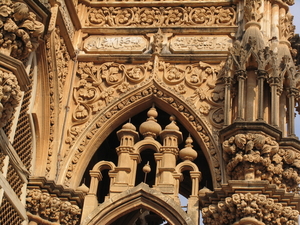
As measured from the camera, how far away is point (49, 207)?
42.6 ft

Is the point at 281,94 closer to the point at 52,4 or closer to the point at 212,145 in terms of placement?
the point at 212,145

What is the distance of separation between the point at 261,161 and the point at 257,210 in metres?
0.84

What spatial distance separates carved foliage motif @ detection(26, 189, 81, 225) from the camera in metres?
12.9

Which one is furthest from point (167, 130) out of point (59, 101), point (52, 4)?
point (52, 4)

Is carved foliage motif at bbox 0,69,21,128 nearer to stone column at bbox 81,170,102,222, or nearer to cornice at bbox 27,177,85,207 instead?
cornice at bbox 27,177,85,207

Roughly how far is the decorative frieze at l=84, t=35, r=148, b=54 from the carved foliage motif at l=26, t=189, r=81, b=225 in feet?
10.9

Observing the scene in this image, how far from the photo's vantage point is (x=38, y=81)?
13.4 metres

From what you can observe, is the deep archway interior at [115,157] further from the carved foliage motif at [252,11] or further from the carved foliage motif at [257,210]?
the carved foliage motif at [257,210]

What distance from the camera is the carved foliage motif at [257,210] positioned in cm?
1196

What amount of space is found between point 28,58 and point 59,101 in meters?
1.49

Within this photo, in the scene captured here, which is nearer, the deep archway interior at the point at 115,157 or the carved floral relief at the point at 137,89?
the carved floral relief at the point at 137,89

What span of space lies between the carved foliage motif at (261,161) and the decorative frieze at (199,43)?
2467mm

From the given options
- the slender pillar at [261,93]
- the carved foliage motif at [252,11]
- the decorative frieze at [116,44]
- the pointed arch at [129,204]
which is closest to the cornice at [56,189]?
the pointed arch at [129,204]

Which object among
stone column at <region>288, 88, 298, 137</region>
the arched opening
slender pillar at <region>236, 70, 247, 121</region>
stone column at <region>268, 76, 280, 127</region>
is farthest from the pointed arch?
the arched opening
